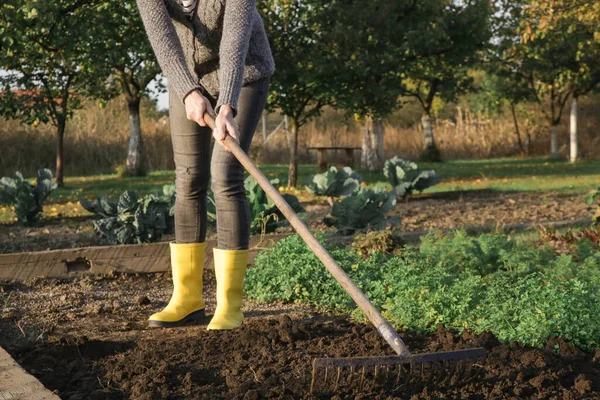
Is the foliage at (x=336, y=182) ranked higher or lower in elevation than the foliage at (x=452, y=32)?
lower

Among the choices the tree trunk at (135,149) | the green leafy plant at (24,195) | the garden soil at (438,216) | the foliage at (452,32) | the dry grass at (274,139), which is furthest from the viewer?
the dry grass at (274,139)

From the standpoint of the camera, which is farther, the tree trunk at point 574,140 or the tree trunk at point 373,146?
the tree trunk at point 574,140

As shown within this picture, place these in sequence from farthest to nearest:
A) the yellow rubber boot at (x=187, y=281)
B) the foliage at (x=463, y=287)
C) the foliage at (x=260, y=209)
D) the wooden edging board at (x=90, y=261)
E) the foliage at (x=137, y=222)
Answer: the foliage at (x=137, y=222) → the foliage at (x=260, y=209) → the wooden edging board at (x=90, y=261) → the yellow rubber boot at (x=187, y=281) → the foliage at (x=463, y=287)

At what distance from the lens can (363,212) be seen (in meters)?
6.81

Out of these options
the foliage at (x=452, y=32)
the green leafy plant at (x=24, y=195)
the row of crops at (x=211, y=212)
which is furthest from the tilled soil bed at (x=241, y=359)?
the foliage at (x=452, y=32)

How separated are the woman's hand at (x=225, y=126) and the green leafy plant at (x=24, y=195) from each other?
535 cm

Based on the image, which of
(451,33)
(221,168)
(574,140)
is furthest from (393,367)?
(574,140)

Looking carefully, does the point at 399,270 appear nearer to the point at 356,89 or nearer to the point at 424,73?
the point at 356,89

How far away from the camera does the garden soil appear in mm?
7273

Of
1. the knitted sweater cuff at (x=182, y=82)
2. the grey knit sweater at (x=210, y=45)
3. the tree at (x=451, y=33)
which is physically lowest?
the knitted sweater cuff at (x=182, y=82)

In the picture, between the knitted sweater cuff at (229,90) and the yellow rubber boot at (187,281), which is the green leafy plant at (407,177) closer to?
the yellow rubber boot at (187,281)

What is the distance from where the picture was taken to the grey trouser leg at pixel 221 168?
3920 millimetres

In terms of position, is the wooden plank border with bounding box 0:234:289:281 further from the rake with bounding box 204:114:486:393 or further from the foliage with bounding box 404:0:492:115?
the foliage with bounding box 404:0:492:115

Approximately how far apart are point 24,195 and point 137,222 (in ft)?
8.58
